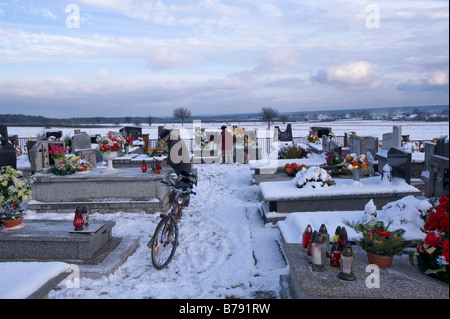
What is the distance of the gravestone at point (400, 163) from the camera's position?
7773 millimetres

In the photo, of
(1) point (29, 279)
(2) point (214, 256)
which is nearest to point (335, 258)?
(2) point (214, 256)

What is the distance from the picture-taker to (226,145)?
17.5m

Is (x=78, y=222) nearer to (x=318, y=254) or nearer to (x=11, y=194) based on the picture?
(x=11, y=194)

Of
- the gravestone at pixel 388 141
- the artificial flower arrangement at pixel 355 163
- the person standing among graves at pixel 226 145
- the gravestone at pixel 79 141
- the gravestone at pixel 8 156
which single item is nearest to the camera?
the artificial flower arrangement at pixel 355 163

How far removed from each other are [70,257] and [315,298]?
4.03m

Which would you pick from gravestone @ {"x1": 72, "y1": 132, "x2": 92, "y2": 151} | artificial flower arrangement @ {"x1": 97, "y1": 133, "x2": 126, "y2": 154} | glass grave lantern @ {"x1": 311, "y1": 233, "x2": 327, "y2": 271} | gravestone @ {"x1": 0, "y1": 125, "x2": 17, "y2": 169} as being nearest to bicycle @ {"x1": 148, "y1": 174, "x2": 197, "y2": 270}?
glass grave lantern @ {"x1": 311, "y1": 233, "x2": 327, "y2": 271}

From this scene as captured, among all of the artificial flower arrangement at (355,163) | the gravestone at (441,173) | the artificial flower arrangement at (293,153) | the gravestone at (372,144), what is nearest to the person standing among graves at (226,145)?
the artificial flower arrangement at (293,153)

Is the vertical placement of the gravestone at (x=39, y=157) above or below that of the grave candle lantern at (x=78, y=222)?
above

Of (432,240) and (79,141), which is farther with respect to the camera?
(79,141)

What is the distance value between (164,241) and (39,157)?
5326 millimetres

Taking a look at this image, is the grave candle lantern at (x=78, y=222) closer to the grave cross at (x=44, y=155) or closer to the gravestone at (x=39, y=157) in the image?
the gravestone at (x=39, y=157)

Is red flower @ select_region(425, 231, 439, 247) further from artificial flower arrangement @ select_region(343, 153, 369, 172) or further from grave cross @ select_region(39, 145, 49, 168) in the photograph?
grave cross @ select_region(39, 145, 49, 168)

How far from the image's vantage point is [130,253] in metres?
6.40
